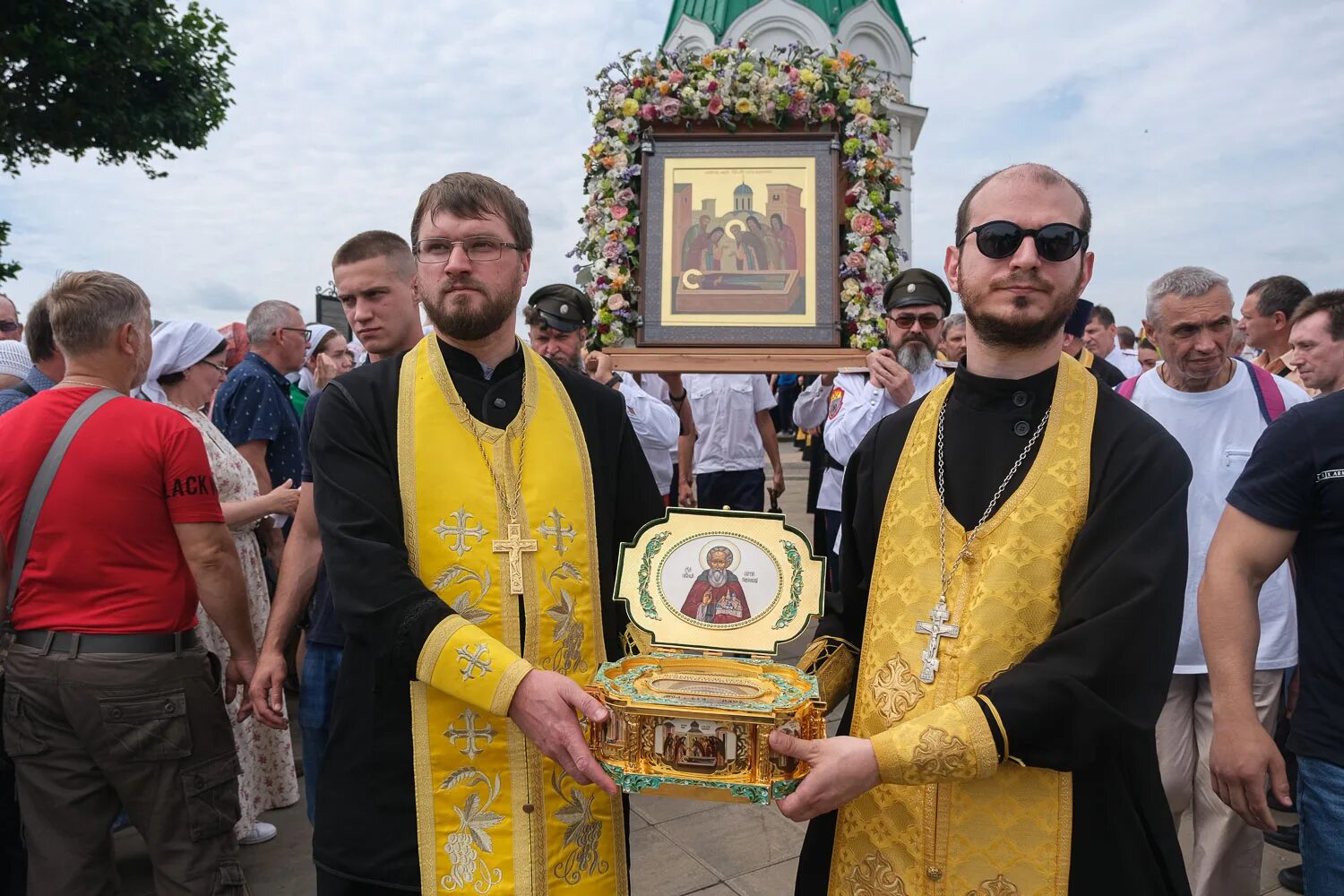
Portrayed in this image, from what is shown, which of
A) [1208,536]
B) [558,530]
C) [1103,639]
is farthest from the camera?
[1208,536]

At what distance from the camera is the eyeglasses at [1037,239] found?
6.43 feet

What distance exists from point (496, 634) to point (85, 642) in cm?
162

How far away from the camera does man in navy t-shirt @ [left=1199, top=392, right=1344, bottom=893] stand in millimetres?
2336

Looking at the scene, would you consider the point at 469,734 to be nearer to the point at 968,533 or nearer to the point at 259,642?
the point at 968,533

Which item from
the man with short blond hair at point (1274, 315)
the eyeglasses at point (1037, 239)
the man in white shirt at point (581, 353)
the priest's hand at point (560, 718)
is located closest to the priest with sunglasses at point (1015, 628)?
the eyeglasses at point (1037, 239)

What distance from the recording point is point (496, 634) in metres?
2.23

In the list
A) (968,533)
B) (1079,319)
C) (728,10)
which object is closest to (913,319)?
(1079,319)

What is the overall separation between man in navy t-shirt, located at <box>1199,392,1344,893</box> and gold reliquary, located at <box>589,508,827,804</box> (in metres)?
1.33

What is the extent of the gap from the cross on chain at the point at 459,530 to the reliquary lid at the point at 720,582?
40 cm

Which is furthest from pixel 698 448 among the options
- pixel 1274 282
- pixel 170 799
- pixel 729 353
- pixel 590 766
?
pixel 590 766

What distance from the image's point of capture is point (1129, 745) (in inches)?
73.2

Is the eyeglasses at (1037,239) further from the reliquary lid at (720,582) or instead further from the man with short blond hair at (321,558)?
the man with short blond hair at (321,558)

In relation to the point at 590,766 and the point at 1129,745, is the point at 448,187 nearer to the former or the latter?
the point at 590,766

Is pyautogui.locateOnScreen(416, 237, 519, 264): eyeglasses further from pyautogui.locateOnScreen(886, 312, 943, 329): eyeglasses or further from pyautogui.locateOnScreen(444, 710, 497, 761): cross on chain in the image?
pyautogui.locateOnScreen(886, 312, 943, 329): eyeglasses
